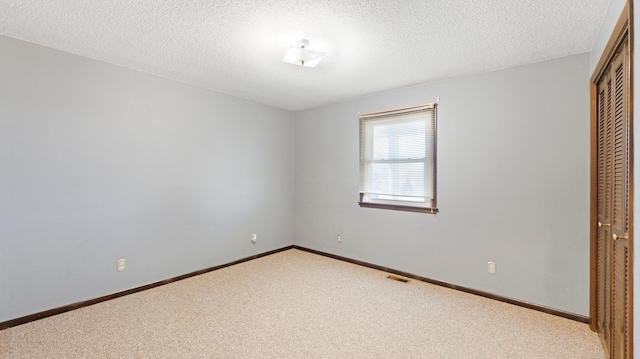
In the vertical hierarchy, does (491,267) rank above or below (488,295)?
above

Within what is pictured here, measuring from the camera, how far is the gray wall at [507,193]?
102 inches

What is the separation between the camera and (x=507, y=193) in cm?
294

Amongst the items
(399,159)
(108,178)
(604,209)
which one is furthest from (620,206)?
(108,178)

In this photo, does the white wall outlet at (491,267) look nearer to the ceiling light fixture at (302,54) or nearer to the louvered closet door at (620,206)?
the louvered closet door at (620,206)

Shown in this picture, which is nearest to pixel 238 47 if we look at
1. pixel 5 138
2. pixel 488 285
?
pixel 5 138

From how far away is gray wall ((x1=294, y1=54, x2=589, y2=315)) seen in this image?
8.50ft

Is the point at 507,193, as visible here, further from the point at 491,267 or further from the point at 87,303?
the point at 87,303

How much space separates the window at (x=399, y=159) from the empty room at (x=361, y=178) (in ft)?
0.09

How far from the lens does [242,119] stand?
4.20m

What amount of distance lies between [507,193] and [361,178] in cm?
176

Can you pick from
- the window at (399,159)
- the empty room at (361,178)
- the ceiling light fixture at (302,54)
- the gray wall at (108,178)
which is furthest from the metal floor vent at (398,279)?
the ceiling light fixture at (302,54)

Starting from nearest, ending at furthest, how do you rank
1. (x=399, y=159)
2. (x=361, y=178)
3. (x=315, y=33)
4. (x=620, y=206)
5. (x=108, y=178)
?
(x=620, y=206) < (x=315, y=33) < (x=108, y=178) < (x=399, y=159) < (x=361, y=178)

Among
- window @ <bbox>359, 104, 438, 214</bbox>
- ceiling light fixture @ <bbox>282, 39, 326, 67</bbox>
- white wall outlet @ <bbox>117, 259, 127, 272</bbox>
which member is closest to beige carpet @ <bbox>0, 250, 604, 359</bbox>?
white wall outlet @ <bbox>117, 259, 127, 272</bbox>

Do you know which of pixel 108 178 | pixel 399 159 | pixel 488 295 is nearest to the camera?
pixel 108 178
